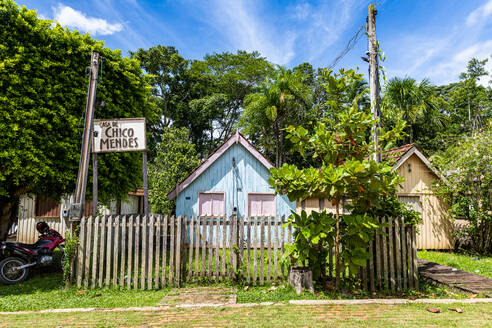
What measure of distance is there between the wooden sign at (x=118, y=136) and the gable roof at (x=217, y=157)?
14.6 ft

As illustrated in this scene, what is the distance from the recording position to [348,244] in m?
5.44

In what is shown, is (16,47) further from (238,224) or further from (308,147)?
(308,147)

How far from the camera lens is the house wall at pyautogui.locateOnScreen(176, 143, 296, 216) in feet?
39.6

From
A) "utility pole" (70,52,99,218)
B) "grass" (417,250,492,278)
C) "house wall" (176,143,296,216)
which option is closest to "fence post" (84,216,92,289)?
"utility pole" (70,52,99,218)

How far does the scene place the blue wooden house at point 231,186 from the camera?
12.1 metres

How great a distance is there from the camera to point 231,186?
12.2 meters

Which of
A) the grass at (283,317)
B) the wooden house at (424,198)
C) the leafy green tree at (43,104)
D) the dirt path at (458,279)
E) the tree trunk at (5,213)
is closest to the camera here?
the grass at (283,317)

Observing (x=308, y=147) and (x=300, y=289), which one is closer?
(x=300, y=289)

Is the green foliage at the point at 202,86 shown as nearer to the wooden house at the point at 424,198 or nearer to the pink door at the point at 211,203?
the pink door at the point at 211,203

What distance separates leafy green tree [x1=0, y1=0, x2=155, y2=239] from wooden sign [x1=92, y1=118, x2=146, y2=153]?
1.03 metres

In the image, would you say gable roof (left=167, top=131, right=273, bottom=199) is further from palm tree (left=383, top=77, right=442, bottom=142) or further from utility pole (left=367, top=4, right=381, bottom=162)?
palm tree (left=383, top=77, right=442, bottom=142)

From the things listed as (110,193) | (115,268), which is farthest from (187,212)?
(115,268)

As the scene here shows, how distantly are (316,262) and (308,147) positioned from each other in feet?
7.90

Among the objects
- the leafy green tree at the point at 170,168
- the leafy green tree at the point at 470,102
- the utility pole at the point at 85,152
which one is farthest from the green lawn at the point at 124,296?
the leafy green tree at the point at 470,102
